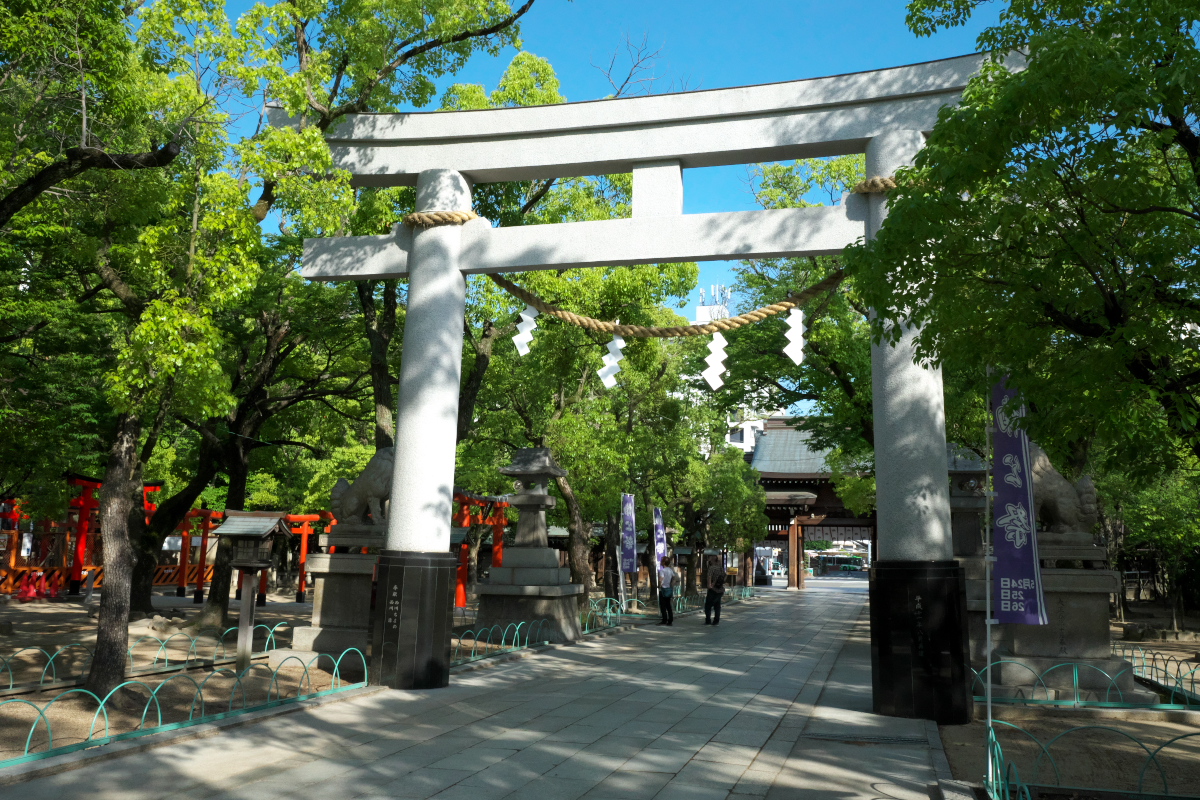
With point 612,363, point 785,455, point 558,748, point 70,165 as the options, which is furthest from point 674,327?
point 785,455

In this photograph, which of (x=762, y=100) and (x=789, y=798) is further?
(x=762, y=100)

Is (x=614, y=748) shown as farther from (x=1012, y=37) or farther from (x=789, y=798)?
(x=1012, y=37)

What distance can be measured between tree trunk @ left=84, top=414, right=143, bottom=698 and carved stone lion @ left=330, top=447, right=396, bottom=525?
3544 millimetres

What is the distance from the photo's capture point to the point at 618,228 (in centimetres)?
953

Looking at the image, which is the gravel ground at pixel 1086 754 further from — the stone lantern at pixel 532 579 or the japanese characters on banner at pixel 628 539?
the japanese characters on banner at pixel 628 539

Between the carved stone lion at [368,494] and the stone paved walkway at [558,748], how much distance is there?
299 centimetres

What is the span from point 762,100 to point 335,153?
17.8 feet

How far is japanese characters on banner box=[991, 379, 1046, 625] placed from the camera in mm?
6852

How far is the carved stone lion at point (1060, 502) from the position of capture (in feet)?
34.4

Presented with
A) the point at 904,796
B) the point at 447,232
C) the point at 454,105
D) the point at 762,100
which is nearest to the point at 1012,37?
the point at 762,100

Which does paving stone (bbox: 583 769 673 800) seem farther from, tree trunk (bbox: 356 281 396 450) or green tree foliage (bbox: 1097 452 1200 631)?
green tree foliage (bbox: 1097 452 1200 631)

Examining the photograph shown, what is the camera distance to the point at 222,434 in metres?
17.9

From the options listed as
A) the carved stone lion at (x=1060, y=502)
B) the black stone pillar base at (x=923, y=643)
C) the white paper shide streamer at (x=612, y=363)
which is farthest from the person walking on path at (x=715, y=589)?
the black stone pillar base at (x=923, y=643)

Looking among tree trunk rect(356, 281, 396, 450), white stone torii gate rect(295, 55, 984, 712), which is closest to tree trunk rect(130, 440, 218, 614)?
tree trunk rect(356, 281, 396, 450)
